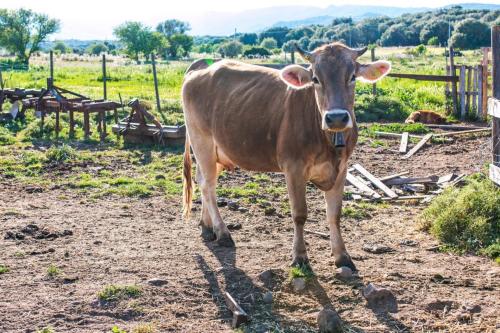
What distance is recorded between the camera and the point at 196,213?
34.0 ft

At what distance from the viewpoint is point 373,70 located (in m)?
7.26

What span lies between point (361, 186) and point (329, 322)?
19.7 ft

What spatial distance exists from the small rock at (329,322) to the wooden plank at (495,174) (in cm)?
A: 413

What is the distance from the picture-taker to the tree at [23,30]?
76.4 metres

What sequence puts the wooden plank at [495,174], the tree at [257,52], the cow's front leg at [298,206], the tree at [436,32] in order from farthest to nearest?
the tree at [436,32] → the tree at [257,52] → the wooden plank at [495,174] → the cow's front leg at [298,206]

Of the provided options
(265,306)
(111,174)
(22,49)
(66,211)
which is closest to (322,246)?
(265,306)

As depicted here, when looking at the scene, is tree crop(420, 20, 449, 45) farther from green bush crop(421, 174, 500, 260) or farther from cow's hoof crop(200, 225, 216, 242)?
cow's hoof crop(200, 225, 216, 242)

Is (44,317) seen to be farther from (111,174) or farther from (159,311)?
(111,174)

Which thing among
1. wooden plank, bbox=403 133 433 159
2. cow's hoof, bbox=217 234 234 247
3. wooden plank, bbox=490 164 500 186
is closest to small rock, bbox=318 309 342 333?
cow's hoof, bbox=217 234 234 247

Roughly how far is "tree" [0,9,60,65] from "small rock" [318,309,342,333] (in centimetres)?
7009

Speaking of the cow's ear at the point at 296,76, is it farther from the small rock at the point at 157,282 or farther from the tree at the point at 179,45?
the tree at the point at 179,45

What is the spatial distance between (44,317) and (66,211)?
4354 mm

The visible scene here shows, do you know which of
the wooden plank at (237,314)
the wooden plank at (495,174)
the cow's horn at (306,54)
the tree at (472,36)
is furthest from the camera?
the tree at (472,36)

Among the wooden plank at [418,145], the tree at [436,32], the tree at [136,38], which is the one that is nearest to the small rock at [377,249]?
the wooden plank at [418,145]
